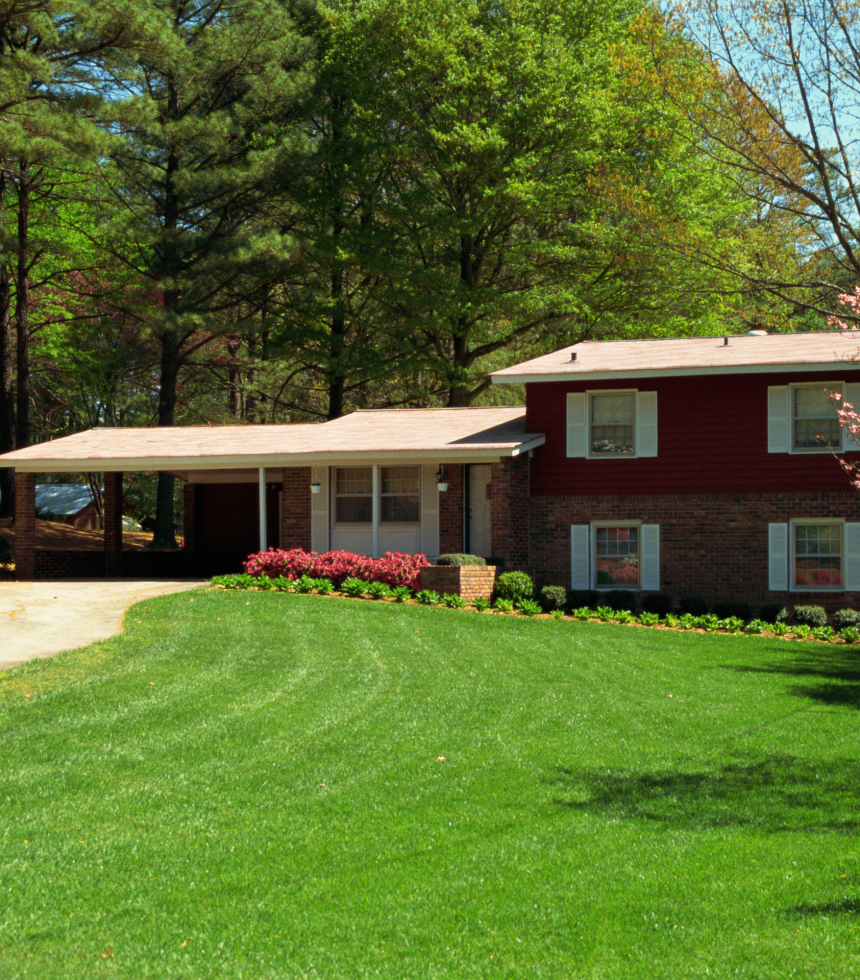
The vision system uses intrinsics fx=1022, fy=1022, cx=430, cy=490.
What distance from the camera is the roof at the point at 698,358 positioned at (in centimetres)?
1933

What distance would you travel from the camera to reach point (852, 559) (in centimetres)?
1944

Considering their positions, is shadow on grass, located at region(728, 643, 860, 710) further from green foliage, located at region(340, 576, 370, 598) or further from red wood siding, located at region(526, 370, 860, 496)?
green foliage, located at region(340, 576, 370, 598)

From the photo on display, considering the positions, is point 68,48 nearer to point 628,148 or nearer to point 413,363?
point 413,363

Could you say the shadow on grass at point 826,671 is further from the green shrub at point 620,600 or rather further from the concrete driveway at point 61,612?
the concrete driveway at point 61,612

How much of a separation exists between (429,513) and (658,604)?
5.05 meters

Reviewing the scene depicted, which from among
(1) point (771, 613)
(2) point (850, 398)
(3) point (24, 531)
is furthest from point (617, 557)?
→ (3) point (24, 531)

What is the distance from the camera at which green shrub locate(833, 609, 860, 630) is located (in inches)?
696

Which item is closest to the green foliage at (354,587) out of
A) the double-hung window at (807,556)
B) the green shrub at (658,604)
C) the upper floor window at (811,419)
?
the green shrub at (658,604)

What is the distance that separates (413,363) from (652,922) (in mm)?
25797

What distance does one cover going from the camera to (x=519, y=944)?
4.75 meters

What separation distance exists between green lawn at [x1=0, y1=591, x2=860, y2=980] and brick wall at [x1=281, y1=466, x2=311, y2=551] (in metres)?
9.34

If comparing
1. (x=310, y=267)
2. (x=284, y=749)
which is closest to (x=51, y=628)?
(x=284, y=749)

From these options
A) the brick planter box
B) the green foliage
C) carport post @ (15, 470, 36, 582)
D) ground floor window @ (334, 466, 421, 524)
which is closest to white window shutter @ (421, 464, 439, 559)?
ground floor window @ (334, 466, 421, 524)

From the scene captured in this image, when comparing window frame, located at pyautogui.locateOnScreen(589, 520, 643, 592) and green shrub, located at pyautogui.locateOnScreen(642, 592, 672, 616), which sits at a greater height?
window frame, located at pyautogui.locateOnScreen(589, 520, 643, 592)
